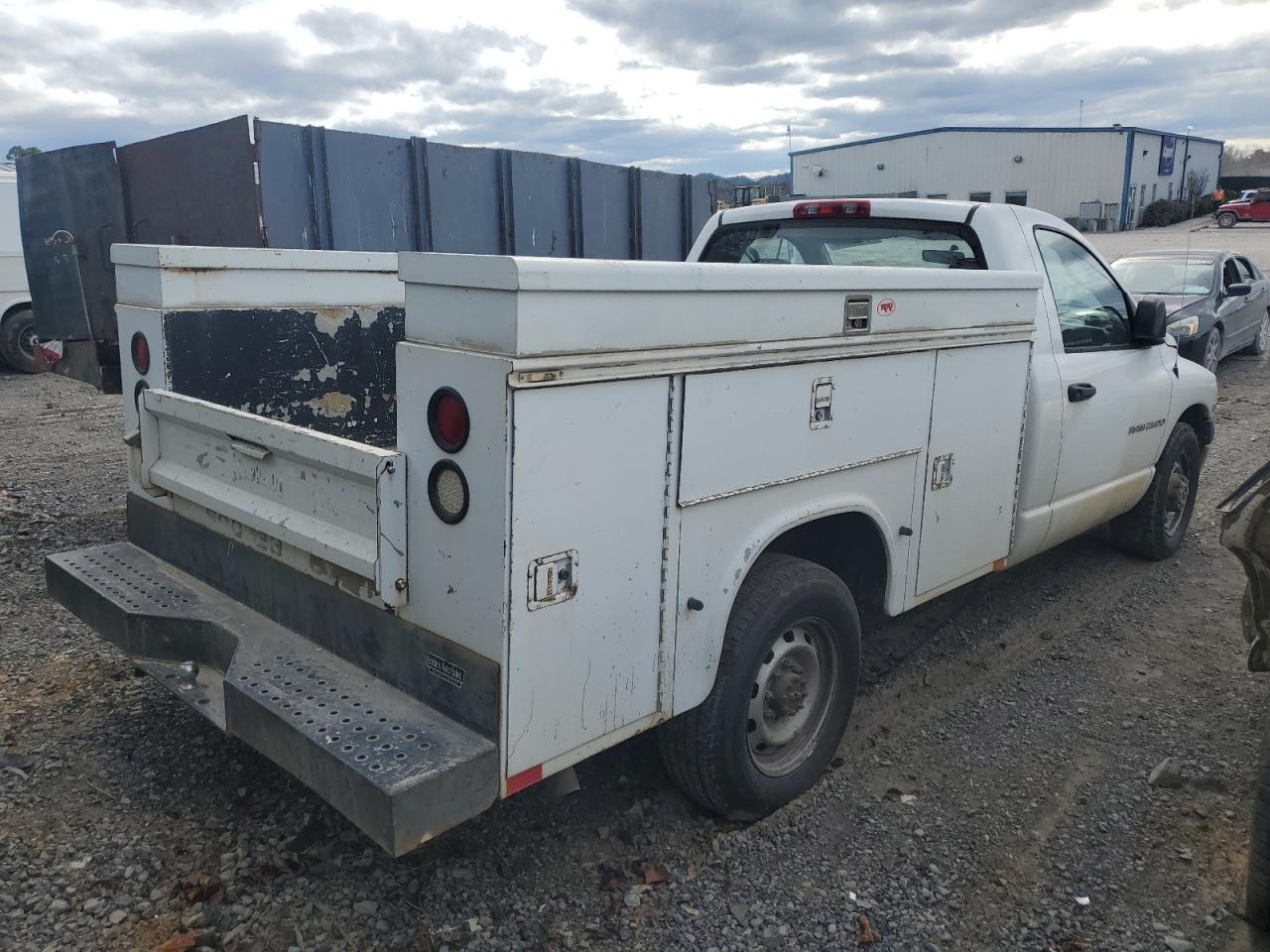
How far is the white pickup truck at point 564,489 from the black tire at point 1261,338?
39.6ft

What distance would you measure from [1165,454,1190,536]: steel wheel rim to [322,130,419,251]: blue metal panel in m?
5.18

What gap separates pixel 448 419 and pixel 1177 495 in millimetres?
5074

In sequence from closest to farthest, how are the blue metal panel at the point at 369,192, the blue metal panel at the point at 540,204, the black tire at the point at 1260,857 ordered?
the black tire at the point at 1260,857 → the blue metal panel at the point at 369,192 → the blue metal panel at the point at 540,204

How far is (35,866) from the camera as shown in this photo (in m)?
3.00

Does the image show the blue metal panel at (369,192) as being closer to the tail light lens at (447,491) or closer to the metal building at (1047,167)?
the tail light lens at (447,491)

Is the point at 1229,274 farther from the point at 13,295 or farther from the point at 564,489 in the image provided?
the point at 13,295

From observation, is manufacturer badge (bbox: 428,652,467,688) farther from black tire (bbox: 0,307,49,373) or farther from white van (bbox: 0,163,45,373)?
black tire (bbox: 0,307,49,373)

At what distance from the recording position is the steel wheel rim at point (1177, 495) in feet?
19.3

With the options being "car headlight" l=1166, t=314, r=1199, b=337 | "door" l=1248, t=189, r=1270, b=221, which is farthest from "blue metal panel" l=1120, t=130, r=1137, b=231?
"car headlight" l=1166, t=314, r=1199, b=337

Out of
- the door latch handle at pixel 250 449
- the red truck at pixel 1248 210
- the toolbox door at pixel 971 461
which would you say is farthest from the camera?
the red truck at pixel 1248 210

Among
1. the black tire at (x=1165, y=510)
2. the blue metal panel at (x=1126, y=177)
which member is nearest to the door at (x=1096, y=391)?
the black tire at (x=1165, y=510)

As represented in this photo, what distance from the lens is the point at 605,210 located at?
27.8 ft

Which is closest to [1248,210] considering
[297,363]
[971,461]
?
[971,461]

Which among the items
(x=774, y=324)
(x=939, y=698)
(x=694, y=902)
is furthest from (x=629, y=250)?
(x=694, y=902)
